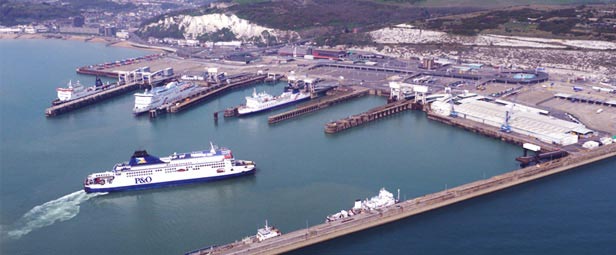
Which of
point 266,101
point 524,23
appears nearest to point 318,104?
point 266,101

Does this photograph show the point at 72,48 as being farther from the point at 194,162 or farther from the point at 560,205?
the point at 560,205

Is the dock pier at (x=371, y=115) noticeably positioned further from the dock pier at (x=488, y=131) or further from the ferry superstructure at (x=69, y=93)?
the ferry superstructure at (x=69, y=93)

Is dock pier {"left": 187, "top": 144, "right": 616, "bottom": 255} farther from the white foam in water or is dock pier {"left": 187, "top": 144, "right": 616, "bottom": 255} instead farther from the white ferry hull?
the white foam in water

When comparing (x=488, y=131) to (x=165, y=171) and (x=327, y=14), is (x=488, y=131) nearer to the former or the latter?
(x=165, y=171)

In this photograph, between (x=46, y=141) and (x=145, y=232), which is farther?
(x=46, y=141)

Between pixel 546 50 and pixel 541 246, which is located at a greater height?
pixel 546 50

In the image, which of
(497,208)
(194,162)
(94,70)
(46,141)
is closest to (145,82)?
(94,70)
